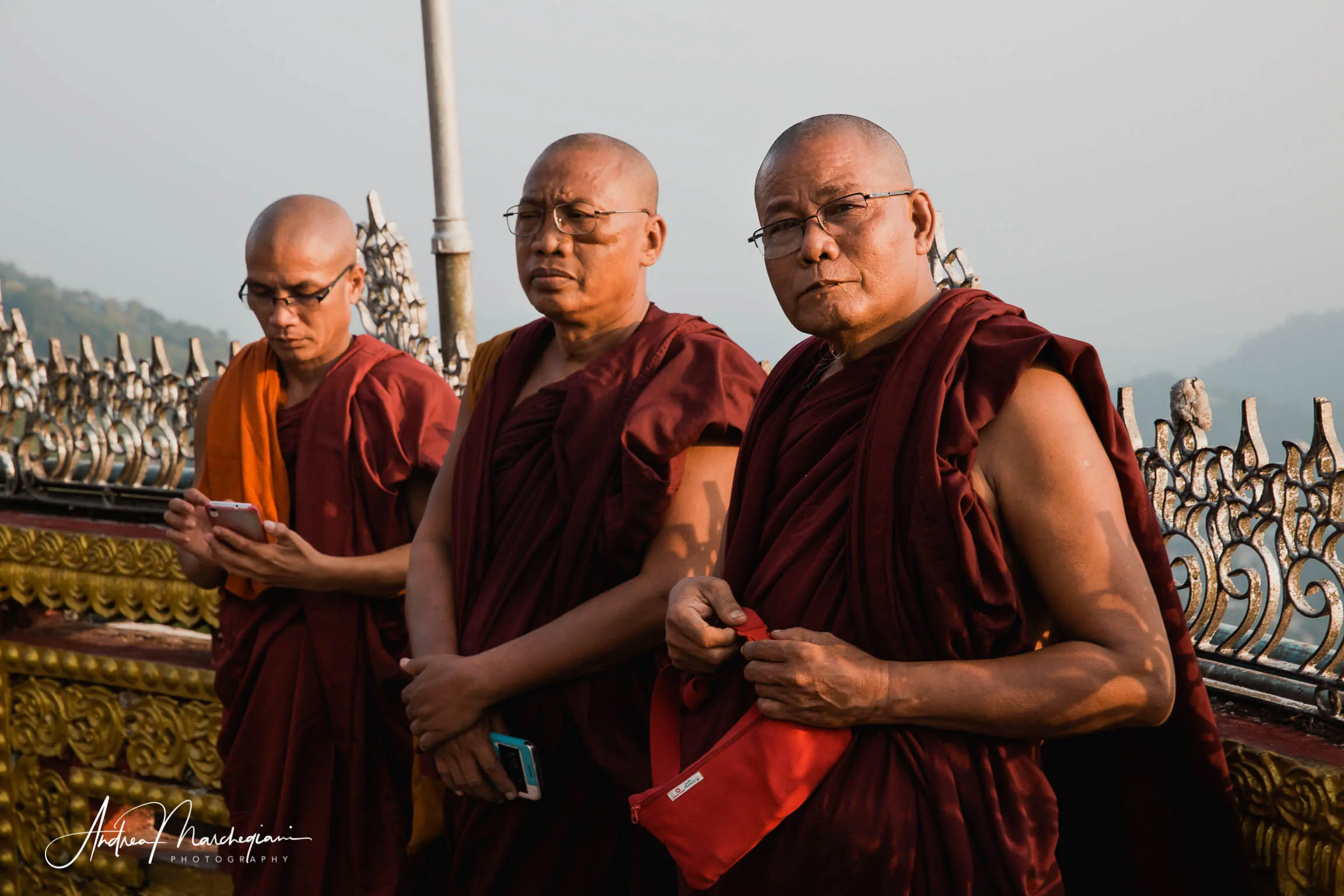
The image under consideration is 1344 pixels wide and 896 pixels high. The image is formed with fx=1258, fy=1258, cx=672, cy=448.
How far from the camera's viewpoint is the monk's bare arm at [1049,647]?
69.1 inches

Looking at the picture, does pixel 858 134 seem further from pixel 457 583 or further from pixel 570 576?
pixel 457 583

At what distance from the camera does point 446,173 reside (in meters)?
5.54

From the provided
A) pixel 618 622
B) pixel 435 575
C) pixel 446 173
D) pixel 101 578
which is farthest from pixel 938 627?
pixel 446 173

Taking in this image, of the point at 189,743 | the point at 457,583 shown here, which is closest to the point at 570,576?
the point at 457,583

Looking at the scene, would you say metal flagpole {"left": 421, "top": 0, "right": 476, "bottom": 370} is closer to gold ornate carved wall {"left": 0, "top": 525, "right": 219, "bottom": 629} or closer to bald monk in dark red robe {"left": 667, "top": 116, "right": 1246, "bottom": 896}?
gold ornate carved wall {"left": 0, "top": 525, "right": 219, "bottom": 629}

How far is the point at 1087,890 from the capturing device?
6.81 feet

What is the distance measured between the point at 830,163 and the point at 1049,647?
0.80 metres

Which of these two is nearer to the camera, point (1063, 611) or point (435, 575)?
point (1063, 611)

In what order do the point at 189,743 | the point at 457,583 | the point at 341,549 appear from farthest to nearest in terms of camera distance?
the point at 189,743 < the point at 341,549 < the point at 457,583

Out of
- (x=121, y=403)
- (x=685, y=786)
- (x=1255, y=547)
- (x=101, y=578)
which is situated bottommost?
(x=101, y=578)

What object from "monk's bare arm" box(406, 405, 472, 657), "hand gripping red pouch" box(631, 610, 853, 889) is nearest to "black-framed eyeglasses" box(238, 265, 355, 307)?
"monk's bare arm" box(406, 405, 472, 657)

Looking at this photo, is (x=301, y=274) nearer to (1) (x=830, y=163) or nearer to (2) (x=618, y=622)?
(2) (x=618, y=622)

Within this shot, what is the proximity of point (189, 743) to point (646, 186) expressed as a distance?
2867mm

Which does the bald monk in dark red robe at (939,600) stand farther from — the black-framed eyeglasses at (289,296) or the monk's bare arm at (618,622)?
the black-framed eyeglasses at (289,296)
